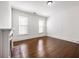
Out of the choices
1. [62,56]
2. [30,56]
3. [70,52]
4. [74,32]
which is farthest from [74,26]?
[30,56]

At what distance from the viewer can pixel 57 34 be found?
Answer: 5.01ft

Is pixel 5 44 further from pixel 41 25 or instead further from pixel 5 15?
pixel 41 25

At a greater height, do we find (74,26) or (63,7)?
(63,7)

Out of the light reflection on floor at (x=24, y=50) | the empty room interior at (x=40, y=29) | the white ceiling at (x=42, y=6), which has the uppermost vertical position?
the white ceiling at (x=42, y=6)

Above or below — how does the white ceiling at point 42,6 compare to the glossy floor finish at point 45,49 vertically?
above

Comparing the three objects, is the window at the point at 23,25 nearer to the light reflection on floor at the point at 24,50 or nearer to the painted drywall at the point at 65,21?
the light reflection on floor at the point at 24,50

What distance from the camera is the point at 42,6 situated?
4.87 feet

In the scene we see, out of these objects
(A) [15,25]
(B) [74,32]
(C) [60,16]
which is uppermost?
(C) [60,16]

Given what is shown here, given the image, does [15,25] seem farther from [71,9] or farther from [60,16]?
[71,9]

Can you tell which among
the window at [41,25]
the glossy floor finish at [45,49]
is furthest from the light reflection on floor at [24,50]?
the window at [41,25]

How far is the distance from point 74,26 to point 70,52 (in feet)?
1.42

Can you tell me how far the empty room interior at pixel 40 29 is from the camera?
1.46 metres

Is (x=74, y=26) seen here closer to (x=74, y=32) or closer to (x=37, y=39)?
(x=74, y=32)

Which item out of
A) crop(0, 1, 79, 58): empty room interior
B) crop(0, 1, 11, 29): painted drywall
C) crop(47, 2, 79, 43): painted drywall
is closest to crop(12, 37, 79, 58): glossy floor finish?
crop(0, 1, 79, 58): empty room interior
